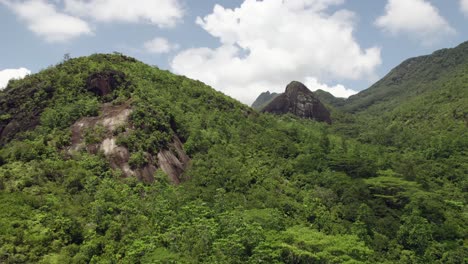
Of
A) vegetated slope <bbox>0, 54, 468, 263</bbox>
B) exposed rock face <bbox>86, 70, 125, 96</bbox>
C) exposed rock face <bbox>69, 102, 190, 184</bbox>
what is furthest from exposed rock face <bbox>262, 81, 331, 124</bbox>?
exposed rock face <bbox>69, 102, 190, 184</bbox>

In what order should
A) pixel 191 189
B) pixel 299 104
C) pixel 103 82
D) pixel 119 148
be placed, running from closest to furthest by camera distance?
pixel 191 189 < pixel 119 148 < pixel 103 82 < pixel 299 104

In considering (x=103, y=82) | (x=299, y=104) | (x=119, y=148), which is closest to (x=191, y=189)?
(x=119, y=148)

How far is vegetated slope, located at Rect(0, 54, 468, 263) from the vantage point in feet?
108

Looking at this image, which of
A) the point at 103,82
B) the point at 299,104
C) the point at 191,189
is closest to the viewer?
the point at 191,189

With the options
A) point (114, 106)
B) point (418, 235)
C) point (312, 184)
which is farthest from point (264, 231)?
point (114, 106)

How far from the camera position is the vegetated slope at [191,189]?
108 feet

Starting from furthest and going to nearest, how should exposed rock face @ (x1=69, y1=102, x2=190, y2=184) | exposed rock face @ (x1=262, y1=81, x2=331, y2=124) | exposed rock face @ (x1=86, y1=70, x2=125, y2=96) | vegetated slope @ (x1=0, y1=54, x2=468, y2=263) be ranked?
1. exposed rock face @ (x1=262, y1=81, x2=331, y2=124)
2. exposed rock face @ (x1=86, y1=70, x2=125, y2=96)
3. exposed rock face @ (x1=69, y1=102, x2=190, y2=184)
4. vegetated slope @ (x1=0, y1=54, x2=468, y2=263)

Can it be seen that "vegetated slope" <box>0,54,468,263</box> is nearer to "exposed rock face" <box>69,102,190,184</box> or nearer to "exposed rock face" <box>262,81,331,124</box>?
"exposed rock face" <box>69,102,190,184</box>

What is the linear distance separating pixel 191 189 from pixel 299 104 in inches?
3449

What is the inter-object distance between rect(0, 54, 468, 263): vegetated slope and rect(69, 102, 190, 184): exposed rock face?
27 cm

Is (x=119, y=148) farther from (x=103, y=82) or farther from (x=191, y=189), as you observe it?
(x=103, y=82)

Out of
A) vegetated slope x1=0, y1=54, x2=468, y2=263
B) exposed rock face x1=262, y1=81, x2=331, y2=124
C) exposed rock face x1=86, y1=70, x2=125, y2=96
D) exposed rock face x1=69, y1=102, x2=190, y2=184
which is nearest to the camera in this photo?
vegetated slope x1=0, y1=54, x2=468, y2=263

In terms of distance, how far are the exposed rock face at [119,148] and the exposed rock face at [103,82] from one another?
5852 mm

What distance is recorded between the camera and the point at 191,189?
154ft
